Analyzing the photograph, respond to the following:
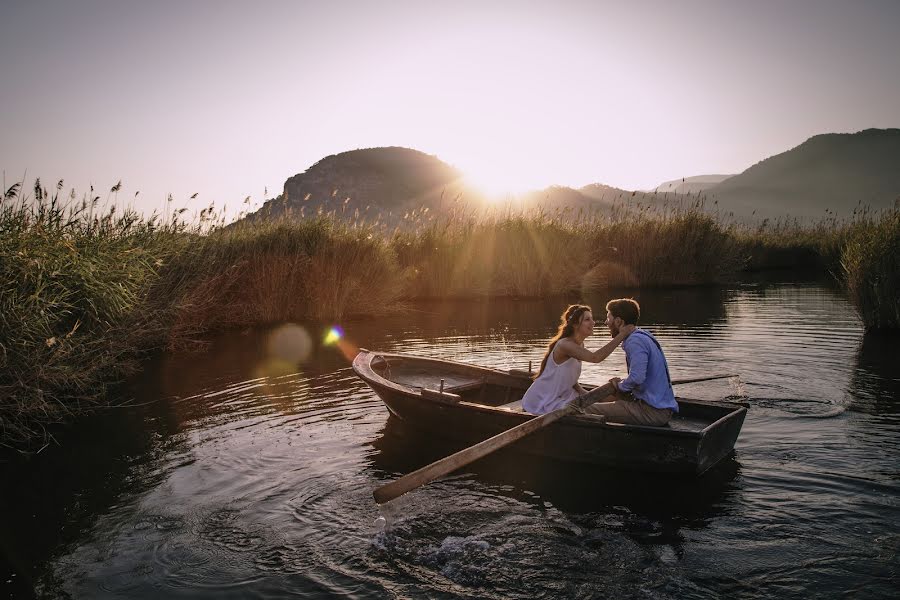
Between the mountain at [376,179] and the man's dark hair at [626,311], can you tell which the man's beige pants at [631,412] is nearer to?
the man's dark hair at [626,311]

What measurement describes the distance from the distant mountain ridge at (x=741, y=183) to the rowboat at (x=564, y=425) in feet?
228

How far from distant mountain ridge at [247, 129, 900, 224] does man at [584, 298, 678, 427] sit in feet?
233

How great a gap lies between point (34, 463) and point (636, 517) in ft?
19.1

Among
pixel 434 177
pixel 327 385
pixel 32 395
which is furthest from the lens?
pixel 434 177

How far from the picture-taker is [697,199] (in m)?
23.8

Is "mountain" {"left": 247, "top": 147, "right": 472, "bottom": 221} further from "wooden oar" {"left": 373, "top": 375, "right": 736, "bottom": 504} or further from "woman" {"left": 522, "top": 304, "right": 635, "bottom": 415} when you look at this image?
"wooden oar" {"left": 373, "top": 375, "right": 736, "bottom": 504}

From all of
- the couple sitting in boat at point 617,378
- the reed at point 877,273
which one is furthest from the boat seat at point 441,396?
the reed at point 877,273

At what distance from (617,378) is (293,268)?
1095 centimetres

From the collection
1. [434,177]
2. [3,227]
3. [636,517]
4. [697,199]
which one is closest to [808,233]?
[697,199]

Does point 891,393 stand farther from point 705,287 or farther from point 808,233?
point 808,233

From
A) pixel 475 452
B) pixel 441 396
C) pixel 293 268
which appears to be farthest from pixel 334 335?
pixel 475 452

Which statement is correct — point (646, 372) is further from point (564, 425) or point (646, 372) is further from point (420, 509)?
point (420, 509)

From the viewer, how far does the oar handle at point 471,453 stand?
4.81m

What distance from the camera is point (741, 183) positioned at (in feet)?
410
